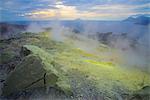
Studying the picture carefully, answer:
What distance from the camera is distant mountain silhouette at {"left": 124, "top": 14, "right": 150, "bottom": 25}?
2304 mm

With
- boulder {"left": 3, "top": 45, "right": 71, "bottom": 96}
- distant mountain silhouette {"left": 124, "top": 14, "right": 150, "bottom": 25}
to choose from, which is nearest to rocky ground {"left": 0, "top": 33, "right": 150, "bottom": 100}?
boulder {"left": 3, "top": 45, "right": 71, "bottom": 96}

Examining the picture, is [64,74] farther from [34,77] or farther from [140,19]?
[140,19]

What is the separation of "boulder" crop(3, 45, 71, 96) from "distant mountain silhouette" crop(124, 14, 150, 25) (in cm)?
64

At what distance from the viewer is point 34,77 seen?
218 cm

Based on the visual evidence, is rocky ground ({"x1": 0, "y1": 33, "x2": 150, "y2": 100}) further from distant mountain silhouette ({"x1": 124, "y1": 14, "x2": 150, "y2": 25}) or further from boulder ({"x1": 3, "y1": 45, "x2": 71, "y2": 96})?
distant mountain silhouette ({"x1": 124, "y1": 14, "x2": 150, "y2": 25})

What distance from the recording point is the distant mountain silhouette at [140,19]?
2304 mm

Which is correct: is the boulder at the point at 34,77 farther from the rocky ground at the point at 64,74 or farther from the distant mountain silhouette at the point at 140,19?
the distant mountain silhouette at the point at 140,19

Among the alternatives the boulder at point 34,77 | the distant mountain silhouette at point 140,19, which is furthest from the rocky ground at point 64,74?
the distant mountain silhouette at point 140,19

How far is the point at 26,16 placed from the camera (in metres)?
2.29

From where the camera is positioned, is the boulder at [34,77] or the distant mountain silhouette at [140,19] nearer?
the boulder at [34,77]

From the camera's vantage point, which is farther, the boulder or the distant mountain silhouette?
the distant mountain silhouette

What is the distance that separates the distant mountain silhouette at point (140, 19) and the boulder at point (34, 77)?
644 mm

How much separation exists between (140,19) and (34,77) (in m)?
0.88

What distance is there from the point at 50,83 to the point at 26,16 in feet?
1.73
